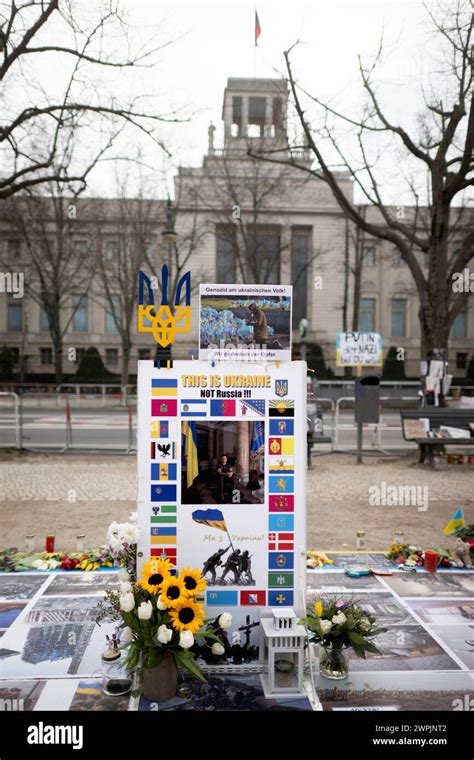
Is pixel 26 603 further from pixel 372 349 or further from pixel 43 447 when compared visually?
pixel 372 349

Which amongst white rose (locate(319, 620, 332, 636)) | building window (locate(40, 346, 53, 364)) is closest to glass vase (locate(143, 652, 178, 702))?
white rose (locate(319, 620, 332, 636))

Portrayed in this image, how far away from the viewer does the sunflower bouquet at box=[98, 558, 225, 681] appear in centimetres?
369

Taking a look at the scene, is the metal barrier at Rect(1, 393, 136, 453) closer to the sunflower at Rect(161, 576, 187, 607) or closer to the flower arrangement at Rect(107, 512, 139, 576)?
the flower arrangement at Rect(107, 512, 139, 576)

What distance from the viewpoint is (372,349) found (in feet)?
62.8

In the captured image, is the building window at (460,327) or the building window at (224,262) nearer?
the building window at (224,262)

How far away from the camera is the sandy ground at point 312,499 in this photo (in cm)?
789

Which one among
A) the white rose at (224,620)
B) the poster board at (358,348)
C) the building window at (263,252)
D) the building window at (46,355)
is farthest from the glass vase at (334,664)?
the building window at (46,355)

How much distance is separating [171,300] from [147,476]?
1296 mm

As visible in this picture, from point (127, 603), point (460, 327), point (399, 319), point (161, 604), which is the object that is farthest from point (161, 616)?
point (460, 327)

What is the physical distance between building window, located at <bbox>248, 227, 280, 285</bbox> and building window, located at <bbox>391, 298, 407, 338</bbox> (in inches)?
414

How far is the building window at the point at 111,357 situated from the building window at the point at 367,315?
18.9m

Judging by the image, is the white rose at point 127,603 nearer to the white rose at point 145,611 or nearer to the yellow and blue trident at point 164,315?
the white rose at point 145,611

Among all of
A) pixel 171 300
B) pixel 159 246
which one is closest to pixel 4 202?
pixel 159 246

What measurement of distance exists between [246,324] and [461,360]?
44237 millimetres
